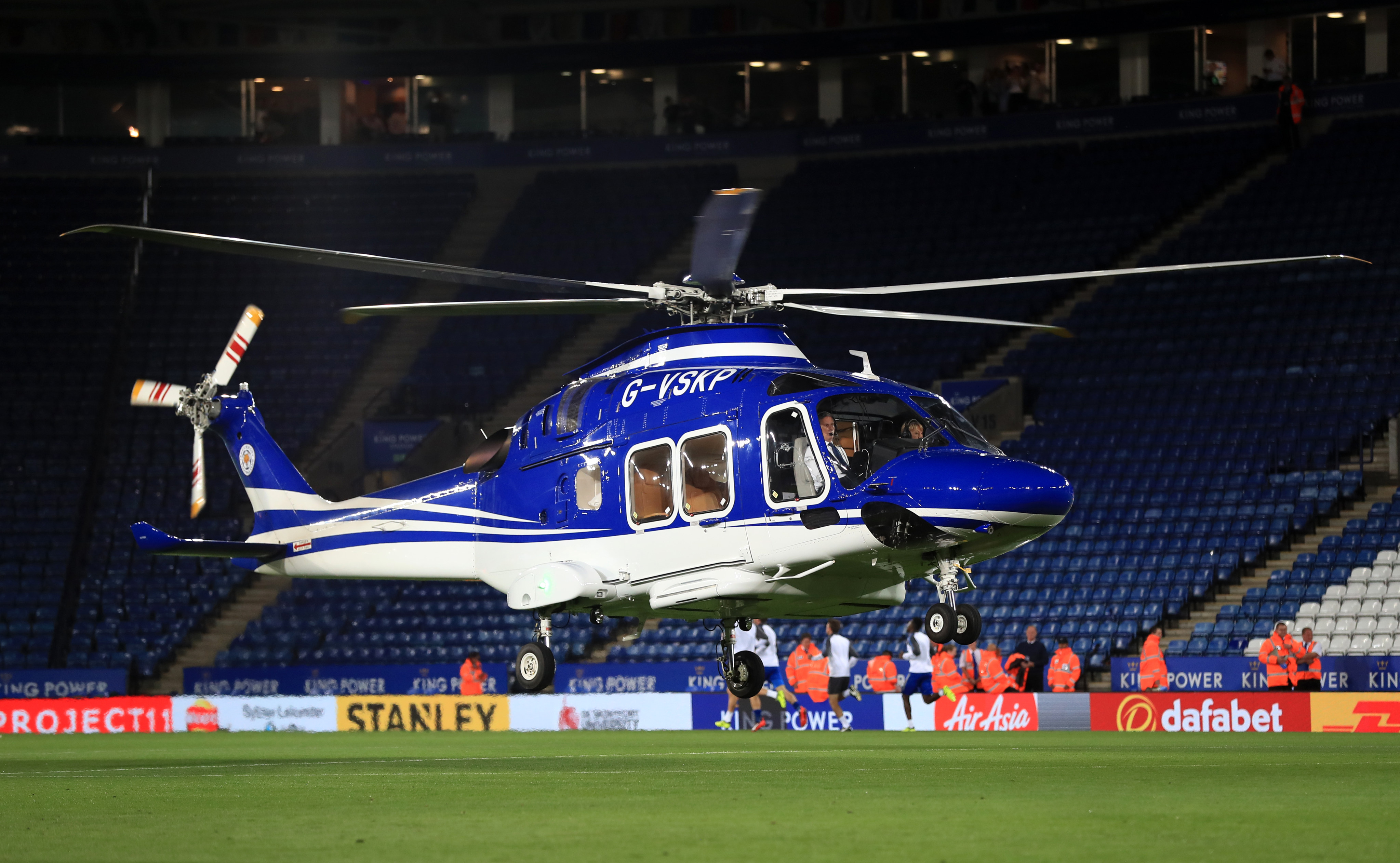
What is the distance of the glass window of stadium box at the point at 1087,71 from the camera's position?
40.0 metres

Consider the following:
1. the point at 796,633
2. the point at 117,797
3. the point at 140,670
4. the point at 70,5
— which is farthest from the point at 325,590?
the point at 117,797

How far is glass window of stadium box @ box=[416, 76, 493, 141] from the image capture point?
4472cm

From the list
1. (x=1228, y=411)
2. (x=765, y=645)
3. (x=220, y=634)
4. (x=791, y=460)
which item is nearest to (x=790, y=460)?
(x=791, y=460)

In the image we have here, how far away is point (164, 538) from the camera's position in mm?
18922

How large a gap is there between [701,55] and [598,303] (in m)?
27.4

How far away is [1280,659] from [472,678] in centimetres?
1328

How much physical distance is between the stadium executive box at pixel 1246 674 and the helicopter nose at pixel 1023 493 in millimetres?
11433

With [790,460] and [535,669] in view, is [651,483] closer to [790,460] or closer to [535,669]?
[790,460]

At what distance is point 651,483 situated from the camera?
16.1 meters

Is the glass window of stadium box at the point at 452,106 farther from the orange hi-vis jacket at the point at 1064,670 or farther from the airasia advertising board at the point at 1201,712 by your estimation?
the airasia advertising board at the point at 1201,712

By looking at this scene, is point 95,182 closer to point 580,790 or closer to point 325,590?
point 325,590

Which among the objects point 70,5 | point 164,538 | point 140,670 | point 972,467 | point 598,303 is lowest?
point 140,670

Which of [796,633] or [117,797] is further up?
[117,797]

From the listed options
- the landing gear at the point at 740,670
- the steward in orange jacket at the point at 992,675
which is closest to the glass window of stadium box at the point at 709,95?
the steward in orange jacket at the point at 992,675
